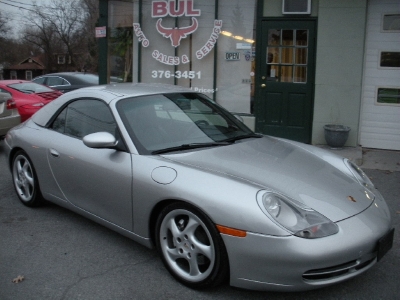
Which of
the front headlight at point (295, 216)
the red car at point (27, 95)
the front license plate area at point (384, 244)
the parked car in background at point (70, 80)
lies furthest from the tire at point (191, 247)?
the parked car in background at point (70, 80)

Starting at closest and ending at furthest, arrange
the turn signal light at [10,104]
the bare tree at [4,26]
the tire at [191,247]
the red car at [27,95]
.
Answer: the tire at [191,247] < the turn signal light at [10,104] < the red car at [27,95] < the bare tree at [4,26]

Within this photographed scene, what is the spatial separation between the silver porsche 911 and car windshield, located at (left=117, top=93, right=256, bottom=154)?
→ 12 millimetres

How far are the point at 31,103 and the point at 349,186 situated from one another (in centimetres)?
847

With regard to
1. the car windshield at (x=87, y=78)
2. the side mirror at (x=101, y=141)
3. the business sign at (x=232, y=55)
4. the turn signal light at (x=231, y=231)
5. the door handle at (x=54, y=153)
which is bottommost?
the turn signal light at (x=231, y=231)

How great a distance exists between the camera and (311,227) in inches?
122

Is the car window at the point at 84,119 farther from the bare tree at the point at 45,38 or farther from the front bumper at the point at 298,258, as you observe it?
the bare tree at the point at 45,38

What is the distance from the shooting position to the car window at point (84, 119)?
437 cm

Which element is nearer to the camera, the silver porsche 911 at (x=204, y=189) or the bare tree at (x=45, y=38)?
the silver porsche 911 at (x=204, y=189)

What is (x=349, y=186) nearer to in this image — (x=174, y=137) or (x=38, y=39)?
(x=174, y=137)

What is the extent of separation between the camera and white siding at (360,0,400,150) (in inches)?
341

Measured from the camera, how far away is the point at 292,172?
3.73m

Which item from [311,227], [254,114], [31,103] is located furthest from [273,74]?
[311,227]

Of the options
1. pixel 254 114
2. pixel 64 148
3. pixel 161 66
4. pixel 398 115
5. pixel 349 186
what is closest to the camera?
pixel 349 186

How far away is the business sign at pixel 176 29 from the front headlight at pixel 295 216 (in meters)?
6.92
